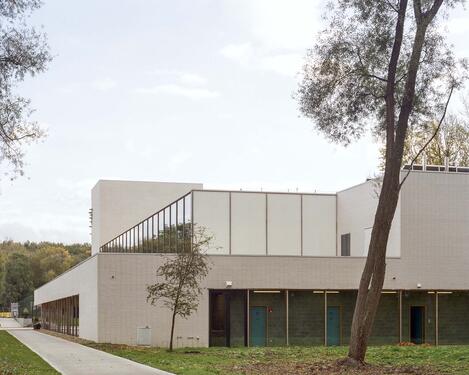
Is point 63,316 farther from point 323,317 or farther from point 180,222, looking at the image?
point 323,317

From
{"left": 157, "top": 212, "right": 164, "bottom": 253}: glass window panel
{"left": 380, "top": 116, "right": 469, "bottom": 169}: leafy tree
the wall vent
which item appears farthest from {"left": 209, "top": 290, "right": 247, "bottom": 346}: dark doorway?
{"left": 380, "top": 116, "right": 469, "bottom": 169}: leafy tree

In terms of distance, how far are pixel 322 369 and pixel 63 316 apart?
3721 centimetres

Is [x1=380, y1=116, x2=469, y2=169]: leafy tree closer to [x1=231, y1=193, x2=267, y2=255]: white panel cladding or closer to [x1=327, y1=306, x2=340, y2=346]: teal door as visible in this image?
[x1=231, y1=193, x2=267, y2=255]: white panel cladding

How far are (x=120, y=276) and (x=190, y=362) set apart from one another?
41.0 feet

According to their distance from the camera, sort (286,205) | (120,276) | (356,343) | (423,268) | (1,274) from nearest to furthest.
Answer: (356,343) < (120,276) < (423,268) < (286,205) < (1,274)

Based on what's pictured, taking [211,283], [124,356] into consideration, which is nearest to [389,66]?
[124,356]

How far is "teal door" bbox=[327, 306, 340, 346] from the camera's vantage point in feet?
119

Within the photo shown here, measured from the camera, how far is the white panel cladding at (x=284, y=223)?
42.4 meters

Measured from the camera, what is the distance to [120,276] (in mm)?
34562

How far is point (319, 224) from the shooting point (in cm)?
4347

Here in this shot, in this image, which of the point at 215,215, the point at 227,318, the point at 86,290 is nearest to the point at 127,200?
the point at 215,215

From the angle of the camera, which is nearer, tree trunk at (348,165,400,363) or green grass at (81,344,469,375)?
green grass at (81,344,469,375)

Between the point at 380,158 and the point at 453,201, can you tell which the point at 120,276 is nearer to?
the point at 453,201

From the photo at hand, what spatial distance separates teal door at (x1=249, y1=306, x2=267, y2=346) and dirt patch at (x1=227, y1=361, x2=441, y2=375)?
537 inches
